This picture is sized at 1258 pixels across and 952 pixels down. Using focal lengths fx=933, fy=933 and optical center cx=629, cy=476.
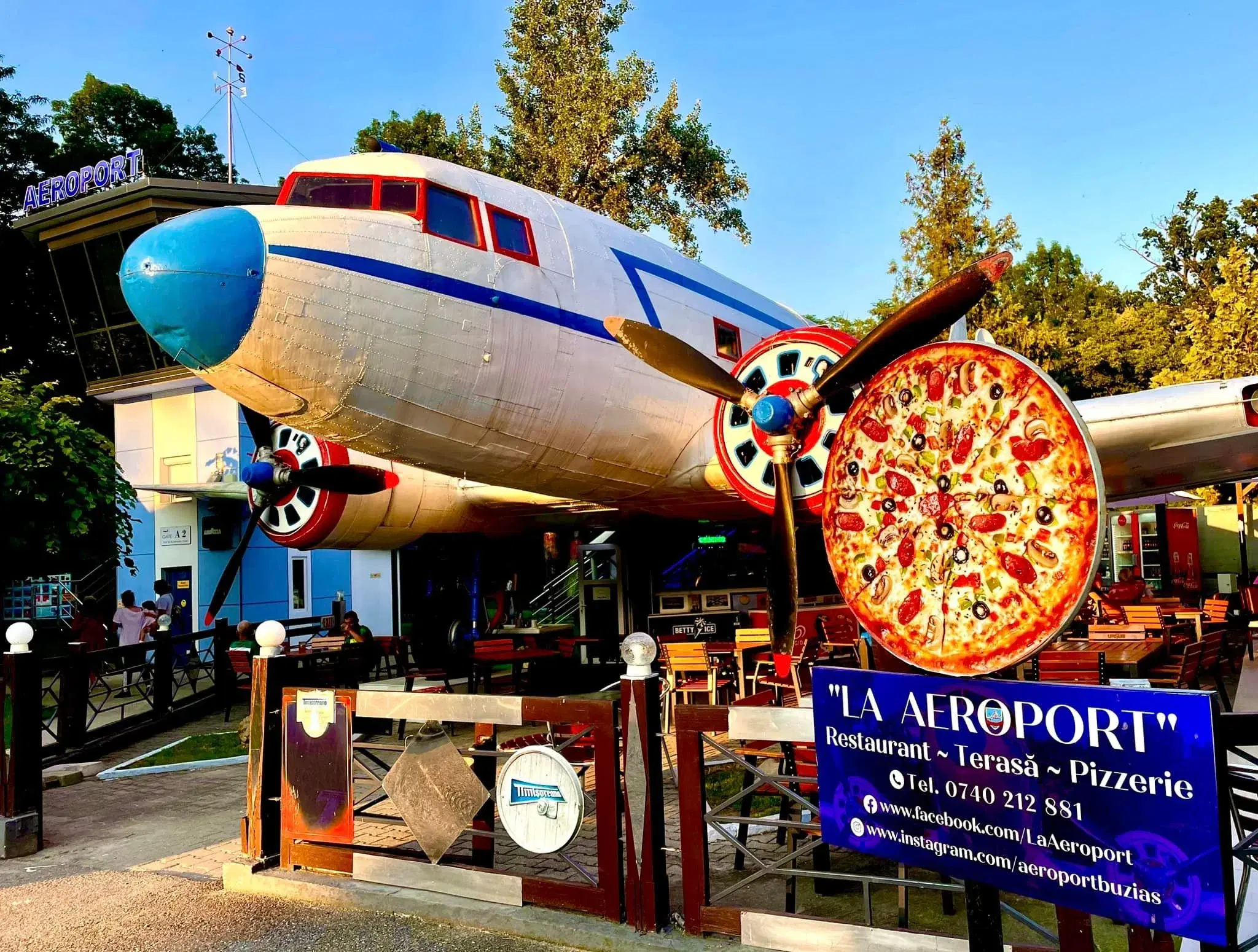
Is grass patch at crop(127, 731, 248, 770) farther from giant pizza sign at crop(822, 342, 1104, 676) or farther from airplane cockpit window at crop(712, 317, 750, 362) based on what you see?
giant pizza sign at crop(822, 342, 1104, 676)

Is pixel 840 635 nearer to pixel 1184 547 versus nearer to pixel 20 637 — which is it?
pixel 20 637

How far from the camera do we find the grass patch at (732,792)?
730 cm

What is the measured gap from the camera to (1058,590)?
280cm

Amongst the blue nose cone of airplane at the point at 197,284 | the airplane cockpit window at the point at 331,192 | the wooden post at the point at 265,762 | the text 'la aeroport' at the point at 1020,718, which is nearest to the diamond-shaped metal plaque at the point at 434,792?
the wooden post at the point at 265,762

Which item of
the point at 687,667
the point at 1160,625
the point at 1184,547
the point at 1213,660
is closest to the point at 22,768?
the point at 687,667

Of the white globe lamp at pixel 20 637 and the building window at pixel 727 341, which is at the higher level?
the building window at pixel 727 341

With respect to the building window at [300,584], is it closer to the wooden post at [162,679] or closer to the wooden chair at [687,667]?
the wooden post at [162,679]

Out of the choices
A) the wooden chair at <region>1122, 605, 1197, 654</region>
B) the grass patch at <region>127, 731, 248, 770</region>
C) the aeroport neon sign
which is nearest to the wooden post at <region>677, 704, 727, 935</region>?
Answer: the wooden chair at <region>1122, 605, 1197, 654</region>

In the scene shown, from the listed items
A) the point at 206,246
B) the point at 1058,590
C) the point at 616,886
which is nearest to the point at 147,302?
the point at 206,246

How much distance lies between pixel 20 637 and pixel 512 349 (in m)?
4.70

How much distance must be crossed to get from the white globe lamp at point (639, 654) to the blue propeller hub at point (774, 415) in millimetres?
3543

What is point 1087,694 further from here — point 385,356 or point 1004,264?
point 385,356

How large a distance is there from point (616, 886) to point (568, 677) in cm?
1015

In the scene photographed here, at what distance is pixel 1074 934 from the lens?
344 cm
